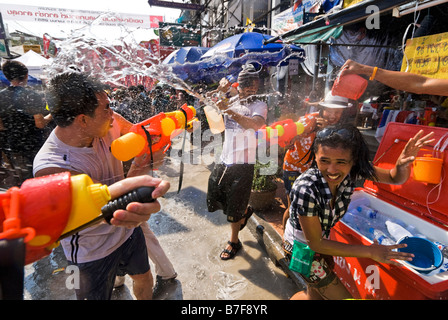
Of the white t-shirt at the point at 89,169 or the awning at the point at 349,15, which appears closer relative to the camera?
the white t-shirt at the point at 89,169

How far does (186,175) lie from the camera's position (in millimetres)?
6195

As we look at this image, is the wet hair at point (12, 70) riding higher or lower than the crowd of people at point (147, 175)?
→ higher

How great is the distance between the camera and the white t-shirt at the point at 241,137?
9.01ft

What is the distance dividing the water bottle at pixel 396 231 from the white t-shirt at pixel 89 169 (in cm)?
237

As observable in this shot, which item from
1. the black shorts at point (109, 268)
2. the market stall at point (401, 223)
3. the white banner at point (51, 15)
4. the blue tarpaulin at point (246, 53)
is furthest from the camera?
the white banner at point (51, 15)

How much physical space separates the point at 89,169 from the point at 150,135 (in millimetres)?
466

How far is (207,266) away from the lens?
3.02 m

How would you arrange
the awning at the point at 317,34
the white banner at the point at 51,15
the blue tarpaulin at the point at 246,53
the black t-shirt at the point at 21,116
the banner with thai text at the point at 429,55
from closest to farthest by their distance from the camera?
the banner with thai text at the point at 429,55 < the black t-shirt at the point at 21,116 < the awning at the point at 317,34 < the blue tarpaulin at the point at 246,53 < the white banner at the point at 51,15

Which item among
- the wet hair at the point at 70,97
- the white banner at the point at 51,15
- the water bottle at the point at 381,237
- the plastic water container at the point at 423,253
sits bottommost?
the water bottle at the point at 381,237

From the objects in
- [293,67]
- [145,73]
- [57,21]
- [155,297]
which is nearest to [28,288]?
[155,297]

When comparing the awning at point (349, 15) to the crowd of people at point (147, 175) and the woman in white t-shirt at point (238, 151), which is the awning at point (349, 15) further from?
the woman in white t-shirt at point (238, 151)

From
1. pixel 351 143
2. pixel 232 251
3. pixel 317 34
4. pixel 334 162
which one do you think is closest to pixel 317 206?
pixel 334 162

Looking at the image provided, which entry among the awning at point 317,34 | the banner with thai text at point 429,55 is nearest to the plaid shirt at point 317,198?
the banner with thai text at point 429,55

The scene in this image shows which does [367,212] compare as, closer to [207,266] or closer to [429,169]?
[429,169]
